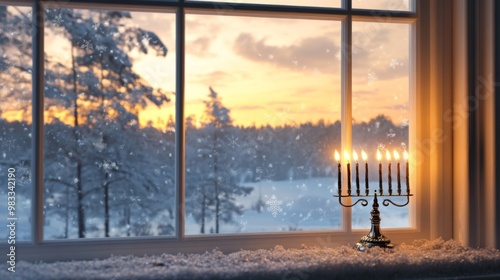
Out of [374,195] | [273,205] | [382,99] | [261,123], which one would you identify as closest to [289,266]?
[273,205]

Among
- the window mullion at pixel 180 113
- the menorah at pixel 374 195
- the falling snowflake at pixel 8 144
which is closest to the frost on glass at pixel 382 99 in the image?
the menorah at pixel 374 195

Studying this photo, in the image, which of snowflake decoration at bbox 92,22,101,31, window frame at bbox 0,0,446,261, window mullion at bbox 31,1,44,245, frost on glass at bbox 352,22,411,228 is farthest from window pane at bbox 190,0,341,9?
window mullion at bbox 31,1,44,245

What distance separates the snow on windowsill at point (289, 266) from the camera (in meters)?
2.11

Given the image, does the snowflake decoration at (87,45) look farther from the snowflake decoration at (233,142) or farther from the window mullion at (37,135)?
the snowflake decoration at (233,142)

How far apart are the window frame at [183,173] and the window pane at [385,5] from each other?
0.03 m

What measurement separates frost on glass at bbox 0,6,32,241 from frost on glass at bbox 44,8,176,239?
7cm

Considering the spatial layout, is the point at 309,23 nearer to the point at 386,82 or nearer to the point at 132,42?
the point at 386,82

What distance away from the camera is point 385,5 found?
8.59 feet

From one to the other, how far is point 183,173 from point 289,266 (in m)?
0.54

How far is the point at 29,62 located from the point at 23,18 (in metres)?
0.16

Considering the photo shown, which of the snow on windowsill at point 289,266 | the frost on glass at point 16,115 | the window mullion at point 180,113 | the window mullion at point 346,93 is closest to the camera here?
the snow on windowsill at point 289,266

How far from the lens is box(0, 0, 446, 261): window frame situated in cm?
231

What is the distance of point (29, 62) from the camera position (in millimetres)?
2338

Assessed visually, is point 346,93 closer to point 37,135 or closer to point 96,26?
point 96,26
